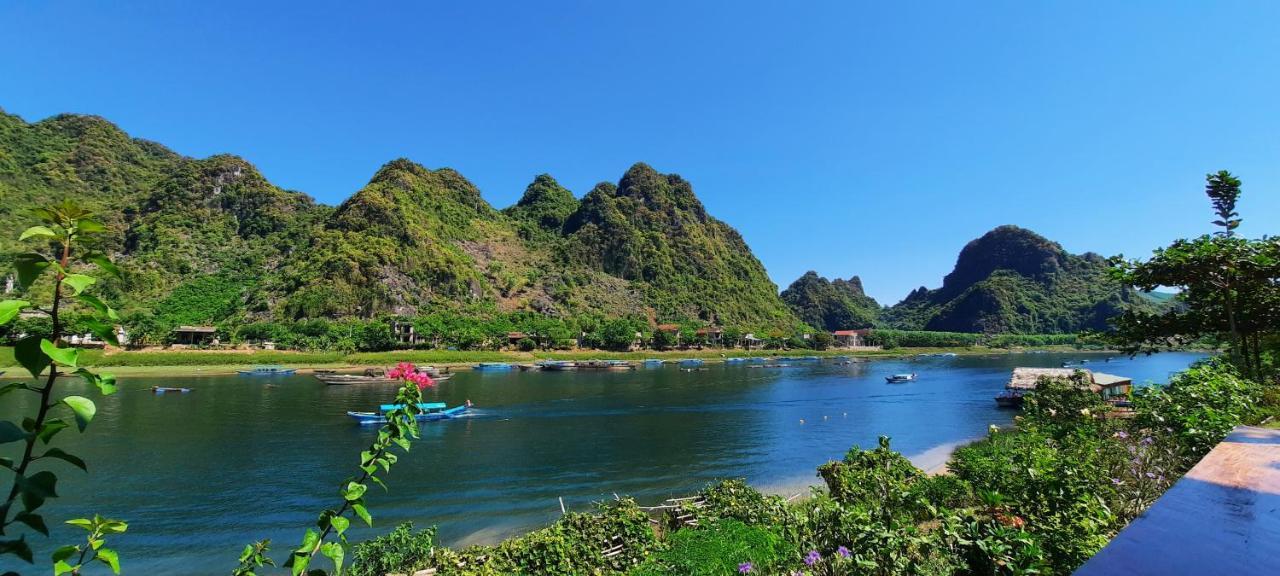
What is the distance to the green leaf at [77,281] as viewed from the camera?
2.46m

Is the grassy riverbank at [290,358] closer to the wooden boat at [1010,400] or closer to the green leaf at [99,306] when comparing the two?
the wooden boat at [1010,400]

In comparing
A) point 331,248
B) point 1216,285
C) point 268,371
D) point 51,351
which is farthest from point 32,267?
point 331,248

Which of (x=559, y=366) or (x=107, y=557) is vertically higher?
(x=107, y=557)

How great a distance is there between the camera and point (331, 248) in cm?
12581

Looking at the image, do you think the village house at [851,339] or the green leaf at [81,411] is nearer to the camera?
the green leaf at [81,411]

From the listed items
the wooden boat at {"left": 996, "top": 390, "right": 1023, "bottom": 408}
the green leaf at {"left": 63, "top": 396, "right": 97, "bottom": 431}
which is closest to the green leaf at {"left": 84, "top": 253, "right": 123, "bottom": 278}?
the green leaf at {"left": 63, "top": 396, "right": 97, "bottom": 431}

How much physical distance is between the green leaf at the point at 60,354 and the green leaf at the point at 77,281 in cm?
26

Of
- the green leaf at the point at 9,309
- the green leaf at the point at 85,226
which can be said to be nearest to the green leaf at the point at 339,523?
the green leaf at the point at 9,309

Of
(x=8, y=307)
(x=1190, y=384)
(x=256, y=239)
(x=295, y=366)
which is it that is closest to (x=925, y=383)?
(x=1190, y=384)

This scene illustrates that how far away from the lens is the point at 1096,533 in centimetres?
604

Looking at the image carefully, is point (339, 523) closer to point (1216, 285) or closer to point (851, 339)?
point (1216, 285)

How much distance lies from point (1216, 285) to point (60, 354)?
55.9ft

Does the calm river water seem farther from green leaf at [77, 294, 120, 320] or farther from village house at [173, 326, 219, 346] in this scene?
village house at [173, 326, 219, 346]

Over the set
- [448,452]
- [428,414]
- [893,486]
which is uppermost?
[893,486]
